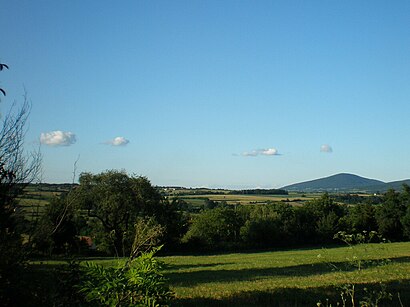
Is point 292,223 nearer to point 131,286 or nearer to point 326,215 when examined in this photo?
point 326,215

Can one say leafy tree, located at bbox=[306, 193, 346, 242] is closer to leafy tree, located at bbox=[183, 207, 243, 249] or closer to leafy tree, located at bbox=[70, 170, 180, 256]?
leafy tree, located at bbox=[183, 207, 243, 249]

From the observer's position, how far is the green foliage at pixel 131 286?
5.14 meters

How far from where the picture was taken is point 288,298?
14.4 metres

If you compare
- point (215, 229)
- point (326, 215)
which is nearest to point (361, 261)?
point (215, 229)

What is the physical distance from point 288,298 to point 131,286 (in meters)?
10.5

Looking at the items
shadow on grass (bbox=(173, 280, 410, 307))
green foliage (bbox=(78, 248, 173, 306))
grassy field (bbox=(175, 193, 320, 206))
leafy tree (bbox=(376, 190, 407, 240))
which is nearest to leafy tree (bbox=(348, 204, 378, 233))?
leafy tree (bbox=(376, 190, 407, 240))

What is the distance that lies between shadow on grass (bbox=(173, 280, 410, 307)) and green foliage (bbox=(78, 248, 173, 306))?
308 inches

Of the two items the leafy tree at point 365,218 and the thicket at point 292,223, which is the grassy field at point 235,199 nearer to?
the thicket at point 292,223

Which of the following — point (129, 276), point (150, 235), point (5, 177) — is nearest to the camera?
point (129, 276)

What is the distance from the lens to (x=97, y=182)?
5522cm

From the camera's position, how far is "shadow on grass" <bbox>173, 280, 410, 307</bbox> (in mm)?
13297

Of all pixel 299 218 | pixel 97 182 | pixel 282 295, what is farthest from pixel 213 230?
pixel 282 295

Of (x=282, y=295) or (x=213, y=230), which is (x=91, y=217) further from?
(x=282, y=295)

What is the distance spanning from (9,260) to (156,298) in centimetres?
237
